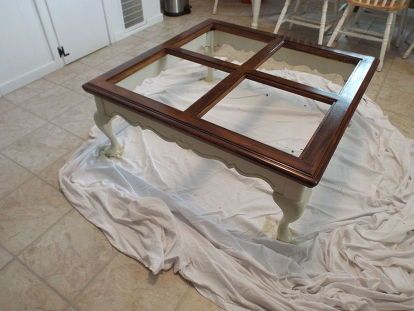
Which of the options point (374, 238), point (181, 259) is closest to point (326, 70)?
point (374, 238)

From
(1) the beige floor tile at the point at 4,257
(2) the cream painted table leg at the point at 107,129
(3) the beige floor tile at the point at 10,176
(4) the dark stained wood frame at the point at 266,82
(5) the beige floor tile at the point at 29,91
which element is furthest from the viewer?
(5) the beige floor tile at the point at 29,91

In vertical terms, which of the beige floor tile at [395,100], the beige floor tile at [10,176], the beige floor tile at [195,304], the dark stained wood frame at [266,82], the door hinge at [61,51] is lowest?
the beige floor tile at [195,304]

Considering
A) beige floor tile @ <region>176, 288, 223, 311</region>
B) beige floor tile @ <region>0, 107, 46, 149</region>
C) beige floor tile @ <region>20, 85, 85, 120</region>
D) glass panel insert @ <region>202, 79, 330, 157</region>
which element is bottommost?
beige floor tile @ <region>176, 288, 223, 311</region>

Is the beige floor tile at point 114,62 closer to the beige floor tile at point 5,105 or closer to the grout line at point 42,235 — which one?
the beige floor tile at point 5,105

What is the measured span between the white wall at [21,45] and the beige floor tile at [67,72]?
68 millimetres

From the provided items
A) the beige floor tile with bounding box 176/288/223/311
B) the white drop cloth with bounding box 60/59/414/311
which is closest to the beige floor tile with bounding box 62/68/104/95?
the white drop cloth with bounding box 60/59/414/311

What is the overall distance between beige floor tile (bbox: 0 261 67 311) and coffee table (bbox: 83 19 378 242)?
2.01 ft

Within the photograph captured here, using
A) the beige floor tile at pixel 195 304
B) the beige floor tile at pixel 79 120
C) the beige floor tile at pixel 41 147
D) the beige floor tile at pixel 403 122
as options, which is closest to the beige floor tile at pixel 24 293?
the beige floor tile at pixel 195 304

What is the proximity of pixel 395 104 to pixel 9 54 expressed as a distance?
7.98 feet

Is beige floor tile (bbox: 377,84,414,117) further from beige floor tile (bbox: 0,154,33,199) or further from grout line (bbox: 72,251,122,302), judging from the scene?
beige floor tile (bbox: 0,154,33,199)

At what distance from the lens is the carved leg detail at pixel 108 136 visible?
1.30 m

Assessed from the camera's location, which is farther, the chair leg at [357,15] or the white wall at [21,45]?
the chair leg at [357,15]

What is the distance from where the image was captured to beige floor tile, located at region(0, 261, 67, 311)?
1.01 meters

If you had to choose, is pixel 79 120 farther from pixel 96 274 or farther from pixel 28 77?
pixel 96 274
